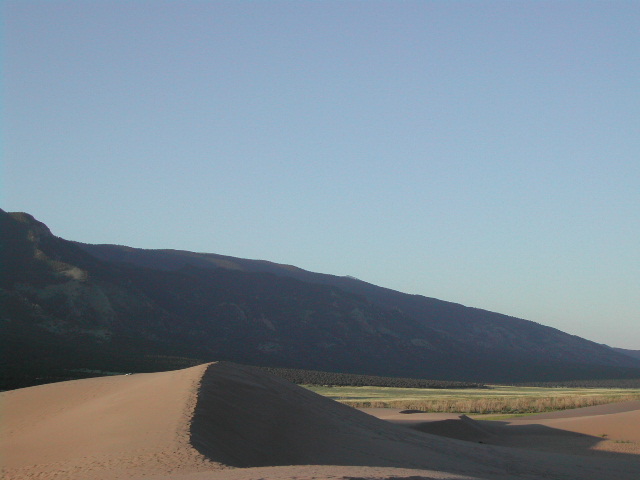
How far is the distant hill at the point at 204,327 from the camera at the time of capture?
7588 cm

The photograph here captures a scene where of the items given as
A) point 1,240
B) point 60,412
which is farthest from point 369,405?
point 1,240

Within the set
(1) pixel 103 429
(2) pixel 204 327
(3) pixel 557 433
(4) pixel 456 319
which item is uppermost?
(4) pixel 456 319

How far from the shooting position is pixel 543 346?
497ft

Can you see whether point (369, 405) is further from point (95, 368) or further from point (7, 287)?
point (7, 287)

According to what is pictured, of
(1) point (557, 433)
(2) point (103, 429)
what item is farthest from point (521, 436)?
(2) point (103, 429)

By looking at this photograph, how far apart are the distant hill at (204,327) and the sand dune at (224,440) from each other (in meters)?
28.6

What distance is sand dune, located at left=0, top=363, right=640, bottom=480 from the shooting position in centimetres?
1406

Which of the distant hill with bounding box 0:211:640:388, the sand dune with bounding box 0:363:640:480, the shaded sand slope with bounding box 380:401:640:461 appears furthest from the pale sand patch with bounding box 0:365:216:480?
the distant hill with bounding box 0:211:640:388

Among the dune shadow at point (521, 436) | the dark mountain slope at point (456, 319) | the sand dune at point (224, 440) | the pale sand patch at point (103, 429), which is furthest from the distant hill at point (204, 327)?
the dune shadow at point (521, 436)

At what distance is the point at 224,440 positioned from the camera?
17.0 meters

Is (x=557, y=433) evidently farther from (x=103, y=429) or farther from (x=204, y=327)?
(x=204, y=327)

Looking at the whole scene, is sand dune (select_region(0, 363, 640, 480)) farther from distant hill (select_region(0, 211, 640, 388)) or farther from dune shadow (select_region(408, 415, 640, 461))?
distant hill (select_region(0, 211, 640, 388))

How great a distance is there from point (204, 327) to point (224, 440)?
8556 cm

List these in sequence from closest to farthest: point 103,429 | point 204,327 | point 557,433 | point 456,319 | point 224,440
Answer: point 224,440, point 103,429, point 557,433, point 204,327, point 456,319
